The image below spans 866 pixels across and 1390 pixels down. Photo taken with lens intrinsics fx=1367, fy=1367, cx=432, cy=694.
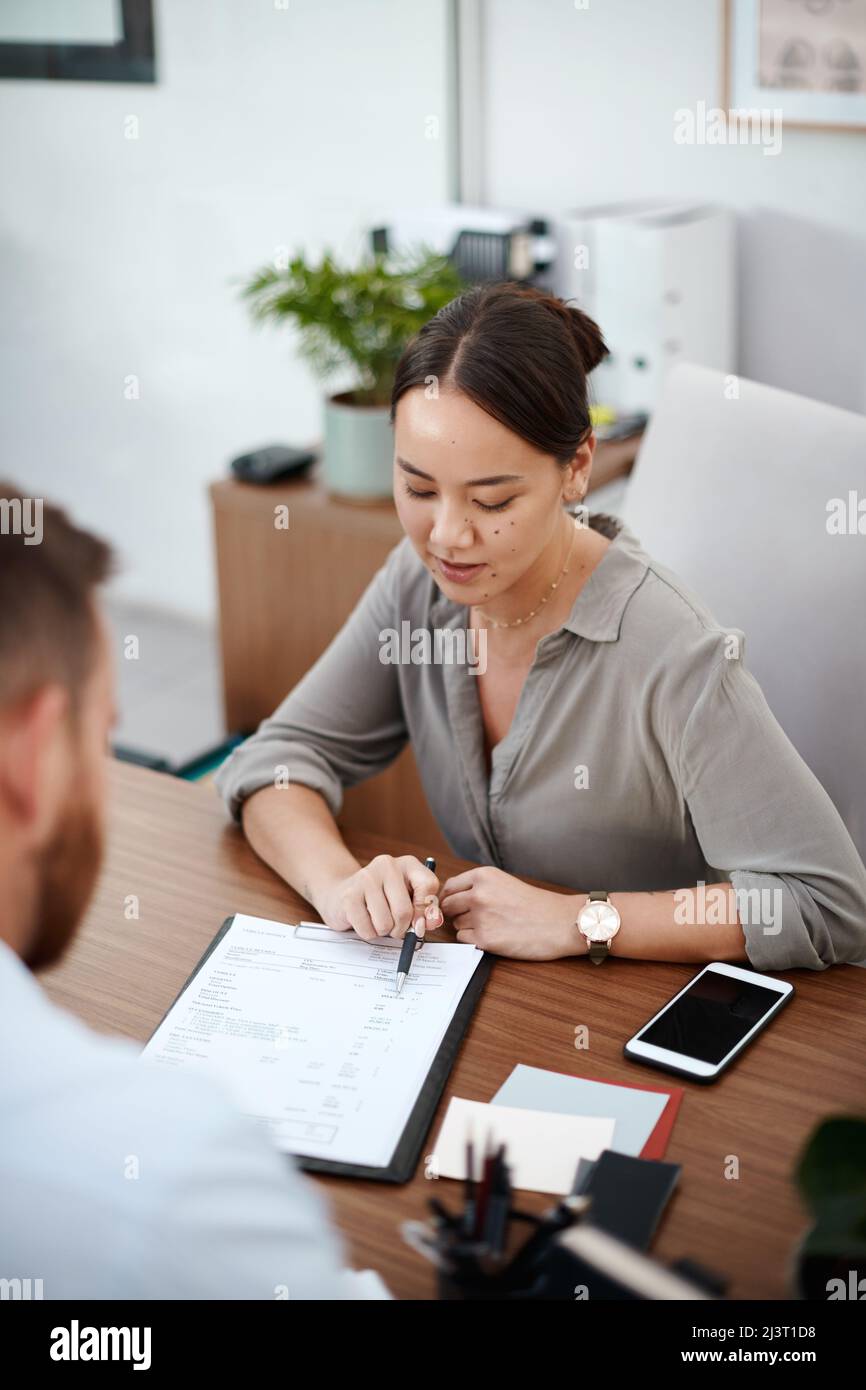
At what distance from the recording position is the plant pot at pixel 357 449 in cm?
232

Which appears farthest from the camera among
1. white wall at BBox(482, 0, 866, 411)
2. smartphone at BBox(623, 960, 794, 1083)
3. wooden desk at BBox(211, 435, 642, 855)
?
white wall at BBox(482, 0, 866, 411)

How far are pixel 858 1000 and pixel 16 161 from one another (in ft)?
8.04

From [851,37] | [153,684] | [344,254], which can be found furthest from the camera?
[153,684]

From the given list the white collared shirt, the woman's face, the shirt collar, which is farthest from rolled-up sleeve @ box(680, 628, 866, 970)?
the white collared shirt

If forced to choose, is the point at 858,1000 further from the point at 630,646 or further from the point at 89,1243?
the point at 89,1243

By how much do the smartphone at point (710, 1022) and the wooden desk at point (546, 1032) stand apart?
0.04 feet

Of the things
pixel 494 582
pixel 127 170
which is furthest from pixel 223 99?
pixel 494 582

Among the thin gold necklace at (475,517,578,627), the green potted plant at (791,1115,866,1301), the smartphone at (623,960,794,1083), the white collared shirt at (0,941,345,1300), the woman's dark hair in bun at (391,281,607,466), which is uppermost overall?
the woman's dark hair in bun at (391,281,607,466)

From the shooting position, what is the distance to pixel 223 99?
2926 millimetres

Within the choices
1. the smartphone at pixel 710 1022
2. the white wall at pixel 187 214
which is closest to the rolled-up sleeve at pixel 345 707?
the smartphone at pixel 710 1022

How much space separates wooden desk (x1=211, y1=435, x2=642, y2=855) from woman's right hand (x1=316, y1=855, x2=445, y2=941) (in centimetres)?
107

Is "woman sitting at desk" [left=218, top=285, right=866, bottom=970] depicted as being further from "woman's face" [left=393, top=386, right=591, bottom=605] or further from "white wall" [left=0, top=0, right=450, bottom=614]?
"white wall" [left=0, top=0, right=450, bottom=614]

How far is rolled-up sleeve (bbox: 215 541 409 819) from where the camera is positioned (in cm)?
153
